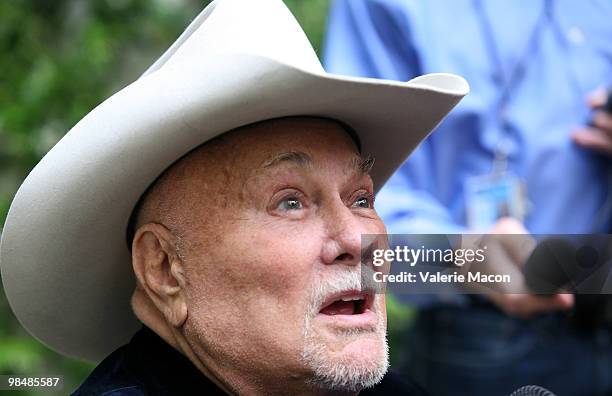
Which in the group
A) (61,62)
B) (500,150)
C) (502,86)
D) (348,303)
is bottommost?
(348,303)

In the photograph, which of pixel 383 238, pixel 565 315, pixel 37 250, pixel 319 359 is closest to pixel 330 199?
pixel 383 238

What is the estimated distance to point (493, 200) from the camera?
342 cm

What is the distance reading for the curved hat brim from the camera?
2.29 metres

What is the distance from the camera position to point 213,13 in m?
2.52

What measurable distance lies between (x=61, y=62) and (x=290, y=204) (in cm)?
321

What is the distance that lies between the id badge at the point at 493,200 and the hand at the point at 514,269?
71mm

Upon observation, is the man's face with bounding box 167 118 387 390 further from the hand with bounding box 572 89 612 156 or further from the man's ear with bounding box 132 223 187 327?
the hand with bounding box 572 89 612 156

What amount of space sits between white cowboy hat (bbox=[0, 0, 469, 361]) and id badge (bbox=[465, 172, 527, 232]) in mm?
590

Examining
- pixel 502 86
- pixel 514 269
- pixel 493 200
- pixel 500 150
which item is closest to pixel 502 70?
pixel 502 86

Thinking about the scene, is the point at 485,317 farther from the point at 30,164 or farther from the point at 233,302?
the point at 30,164

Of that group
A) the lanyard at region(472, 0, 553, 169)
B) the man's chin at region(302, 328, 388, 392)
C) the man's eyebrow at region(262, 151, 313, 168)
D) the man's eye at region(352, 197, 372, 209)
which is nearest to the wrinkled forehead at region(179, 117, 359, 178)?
the man's eyebrow at region(262, 151, 313, 168)

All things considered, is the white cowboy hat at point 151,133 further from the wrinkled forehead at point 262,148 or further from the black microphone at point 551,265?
the black microphone at point 551,265

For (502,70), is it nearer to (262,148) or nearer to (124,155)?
(262,148)

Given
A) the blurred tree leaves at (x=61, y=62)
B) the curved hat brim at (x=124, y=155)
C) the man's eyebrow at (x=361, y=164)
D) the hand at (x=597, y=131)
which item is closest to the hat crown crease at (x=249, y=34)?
the curved hat brim at (x=124, y=155)
